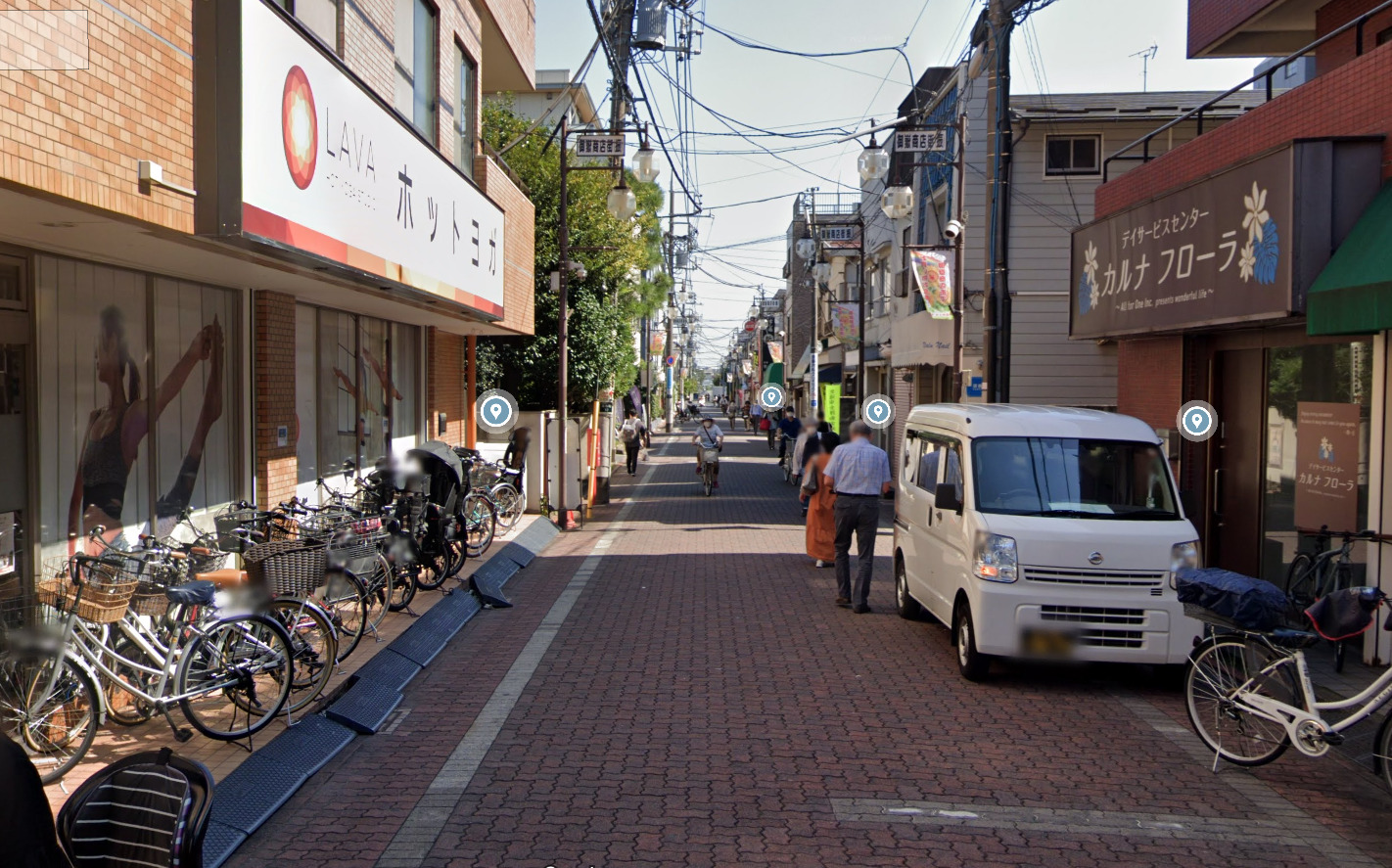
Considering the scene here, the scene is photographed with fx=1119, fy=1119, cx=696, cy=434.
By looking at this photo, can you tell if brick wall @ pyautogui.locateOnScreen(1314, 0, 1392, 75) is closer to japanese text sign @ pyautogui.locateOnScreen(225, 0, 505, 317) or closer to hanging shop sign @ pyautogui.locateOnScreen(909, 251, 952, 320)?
hanging shop sign @ pyautogui.locateOnScreen(909, 251, 952, 320)

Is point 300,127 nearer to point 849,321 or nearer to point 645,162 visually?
point 645,162

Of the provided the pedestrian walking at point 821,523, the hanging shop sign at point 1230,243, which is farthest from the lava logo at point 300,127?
the hanging shop sign at point 1230,243

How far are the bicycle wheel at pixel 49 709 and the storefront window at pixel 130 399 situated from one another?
6.43 feet

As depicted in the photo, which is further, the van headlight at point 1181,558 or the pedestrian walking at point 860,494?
the pedestrian walking at point 860,494

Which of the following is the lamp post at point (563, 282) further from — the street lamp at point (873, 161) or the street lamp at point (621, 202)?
the street lamp at point (873, 161)

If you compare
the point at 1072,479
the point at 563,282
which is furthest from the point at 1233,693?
the point at 563,282

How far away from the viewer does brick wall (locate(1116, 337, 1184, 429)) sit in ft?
44.6

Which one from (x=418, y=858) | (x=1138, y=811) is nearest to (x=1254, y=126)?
(x=1138, y=811)

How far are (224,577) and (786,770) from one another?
12.9 ft

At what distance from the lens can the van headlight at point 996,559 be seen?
8.30 metres

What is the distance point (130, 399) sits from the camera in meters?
8.57

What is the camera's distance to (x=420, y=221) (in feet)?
39.0

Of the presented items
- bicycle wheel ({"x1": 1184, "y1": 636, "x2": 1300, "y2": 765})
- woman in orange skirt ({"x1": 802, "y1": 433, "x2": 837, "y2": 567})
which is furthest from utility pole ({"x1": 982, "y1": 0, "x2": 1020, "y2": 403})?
bicycle wheel ({"x1": 1184, "y1": 636, "x2": 1300, "y2": 765})

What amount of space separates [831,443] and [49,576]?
1147 cm
